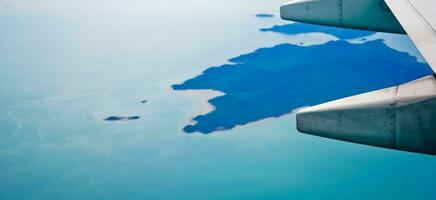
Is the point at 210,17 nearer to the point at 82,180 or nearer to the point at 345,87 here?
the point at 345,87

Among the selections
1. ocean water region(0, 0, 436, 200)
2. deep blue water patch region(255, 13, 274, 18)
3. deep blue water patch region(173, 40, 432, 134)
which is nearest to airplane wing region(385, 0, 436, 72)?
ocean water region(0, 0, 436, 200)

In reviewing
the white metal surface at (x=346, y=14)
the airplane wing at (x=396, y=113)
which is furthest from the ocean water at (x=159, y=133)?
the airplane wing at (x=396, y=113)

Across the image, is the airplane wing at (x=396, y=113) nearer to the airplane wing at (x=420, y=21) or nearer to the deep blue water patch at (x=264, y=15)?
the airplane wing at (x=420, y=21)

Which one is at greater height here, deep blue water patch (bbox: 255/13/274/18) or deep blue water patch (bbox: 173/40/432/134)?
deep blue water patch (bbox: 255/13/274/18)

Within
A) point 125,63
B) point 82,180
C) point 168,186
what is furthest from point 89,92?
point 168,186

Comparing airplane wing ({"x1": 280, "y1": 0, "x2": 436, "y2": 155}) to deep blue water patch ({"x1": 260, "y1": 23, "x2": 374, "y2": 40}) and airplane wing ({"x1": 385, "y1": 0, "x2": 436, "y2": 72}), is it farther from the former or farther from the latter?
deep blue water patch ({"x1": 260, "y1": 23, "x2": 374, "y2": 40})

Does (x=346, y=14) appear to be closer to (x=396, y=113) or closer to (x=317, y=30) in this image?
(x=396, y=113)
